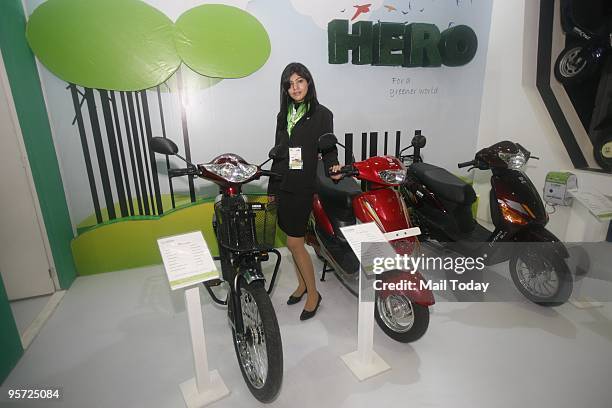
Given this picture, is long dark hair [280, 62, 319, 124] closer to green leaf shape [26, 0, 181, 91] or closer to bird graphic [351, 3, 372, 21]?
green leaf shape [26, 0, 181, 91]

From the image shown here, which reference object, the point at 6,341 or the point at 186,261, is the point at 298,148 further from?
the point at 6,341

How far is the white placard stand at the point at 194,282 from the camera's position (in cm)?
137

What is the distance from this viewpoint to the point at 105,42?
2.59m

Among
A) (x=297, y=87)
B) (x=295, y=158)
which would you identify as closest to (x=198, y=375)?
(x=295, y=158)

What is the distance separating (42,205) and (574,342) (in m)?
3.60

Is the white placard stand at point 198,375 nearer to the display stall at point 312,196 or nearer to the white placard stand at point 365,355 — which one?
the display stall at point 312,196

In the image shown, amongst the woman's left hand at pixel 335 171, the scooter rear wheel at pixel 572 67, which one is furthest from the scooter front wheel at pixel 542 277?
the scooter rear wheel at pixel 572 67

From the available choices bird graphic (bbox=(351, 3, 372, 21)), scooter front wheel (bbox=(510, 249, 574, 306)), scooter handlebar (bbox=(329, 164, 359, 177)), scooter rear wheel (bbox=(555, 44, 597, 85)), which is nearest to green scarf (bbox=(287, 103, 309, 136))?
scooter handlebar (bbox=(329, 164, 359, 177))

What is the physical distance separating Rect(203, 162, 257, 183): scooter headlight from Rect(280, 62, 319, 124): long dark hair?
1.93 feet

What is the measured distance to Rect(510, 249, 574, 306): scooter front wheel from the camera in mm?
2158

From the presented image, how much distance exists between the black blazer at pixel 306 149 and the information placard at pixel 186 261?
28.0 inches

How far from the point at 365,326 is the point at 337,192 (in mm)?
986

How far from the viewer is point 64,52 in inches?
99.6

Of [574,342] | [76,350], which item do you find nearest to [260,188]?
[76,350]
